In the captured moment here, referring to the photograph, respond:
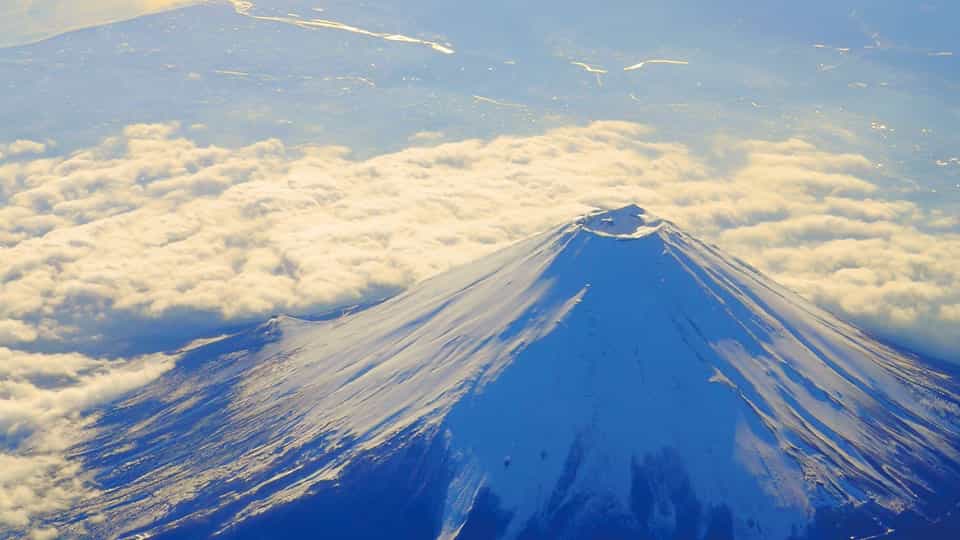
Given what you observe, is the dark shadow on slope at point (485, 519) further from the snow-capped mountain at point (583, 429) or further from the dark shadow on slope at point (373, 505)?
the dark shadow on slope at point (373, 505)

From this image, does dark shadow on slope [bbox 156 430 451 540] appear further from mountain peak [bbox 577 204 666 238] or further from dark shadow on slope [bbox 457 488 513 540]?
mountain peak [bbox 577 204 666 238]

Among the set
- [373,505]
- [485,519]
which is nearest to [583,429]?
[485,519]

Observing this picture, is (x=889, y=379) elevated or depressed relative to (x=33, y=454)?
elevated

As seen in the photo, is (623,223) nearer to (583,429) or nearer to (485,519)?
(583,429)

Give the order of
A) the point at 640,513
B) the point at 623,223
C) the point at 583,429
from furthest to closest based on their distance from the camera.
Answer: the point at 623,223 → the point at 583,429 → the point at 640,513

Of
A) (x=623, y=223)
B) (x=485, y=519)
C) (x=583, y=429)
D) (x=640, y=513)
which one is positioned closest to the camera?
(x=485, y=519)

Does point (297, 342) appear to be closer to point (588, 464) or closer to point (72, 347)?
point (72, 347)

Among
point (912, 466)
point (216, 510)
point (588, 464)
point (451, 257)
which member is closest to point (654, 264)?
point (588, 464)

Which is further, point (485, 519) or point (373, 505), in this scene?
point (373, 505)
